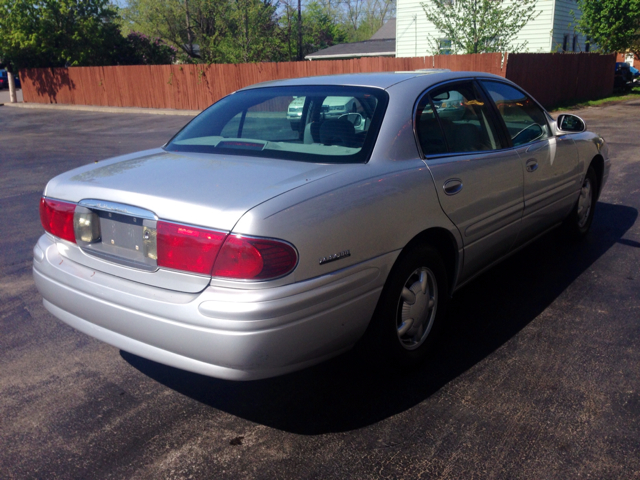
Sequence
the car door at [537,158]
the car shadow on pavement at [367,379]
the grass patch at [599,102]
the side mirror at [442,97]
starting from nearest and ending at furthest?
the car shadow on pavement at [367,379]
the side mirror at [442,97]
the car door at [537,158]
the grass patch at [599,102]

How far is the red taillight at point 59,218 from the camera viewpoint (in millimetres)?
2934

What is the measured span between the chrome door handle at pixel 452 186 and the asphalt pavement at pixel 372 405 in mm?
980

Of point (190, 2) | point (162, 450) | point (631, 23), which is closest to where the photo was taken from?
point (162, 450)

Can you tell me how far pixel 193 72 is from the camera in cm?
2572

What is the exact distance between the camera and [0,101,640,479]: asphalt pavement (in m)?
2.54

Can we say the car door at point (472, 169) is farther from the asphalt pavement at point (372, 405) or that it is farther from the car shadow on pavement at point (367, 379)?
the asphalt pavement at point (372, 405)

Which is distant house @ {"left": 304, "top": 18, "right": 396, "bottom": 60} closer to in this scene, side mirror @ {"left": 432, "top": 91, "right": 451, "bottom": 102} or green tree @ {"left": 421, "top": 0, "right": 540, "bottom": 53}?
green tree @ {"left": 421, "top": 0, "right": 540, "bottom": 53}

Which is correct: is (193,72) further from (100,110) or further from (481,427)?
(481,427)

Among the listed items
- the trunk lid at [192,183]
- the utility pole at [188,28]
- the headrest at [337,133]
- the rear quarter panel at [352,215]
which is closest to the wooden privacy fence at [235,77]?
the utility pole at [188,28]

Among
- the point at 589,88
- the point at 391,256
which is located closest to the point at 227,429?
the point at 391,256

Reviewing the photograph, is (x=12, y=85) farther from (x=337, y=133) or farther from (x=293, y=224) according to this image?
(x=293, y=224)

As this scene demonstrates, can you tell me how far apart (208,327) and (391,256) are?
0.97 m

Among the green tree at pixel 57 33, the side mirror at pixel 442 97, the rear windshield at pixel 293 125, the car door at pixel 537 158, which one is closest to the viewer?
the rear windshield at pixel 293 125

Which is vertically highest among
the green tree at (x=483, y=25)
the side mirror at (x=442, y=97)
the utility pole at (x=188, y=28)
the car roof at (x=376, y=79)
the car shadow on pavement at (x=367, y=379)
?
the utility pole at (x=188, y=28)
